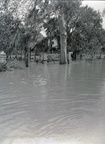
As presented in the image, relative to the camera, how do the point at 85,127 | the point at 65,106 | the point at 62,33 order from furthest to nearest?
the point at 62,33, the point at 65,106, the point at 85,127

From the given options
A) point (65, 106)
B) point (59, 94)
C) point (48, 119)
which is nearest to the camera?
point (48, 119)

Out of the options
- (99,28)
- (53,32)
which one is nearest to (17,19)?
(53,32)

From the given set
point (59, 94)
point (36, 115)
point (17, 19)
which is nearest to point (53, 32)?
point (17, 19)

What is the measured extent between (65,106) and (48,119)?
1035 mm

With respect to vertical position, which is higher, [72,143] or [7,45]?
[7,45]

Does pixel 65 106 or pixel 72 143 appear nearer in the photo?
pixel 72 143

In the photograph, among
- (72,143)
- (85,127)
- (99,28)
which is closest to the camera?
(72,143)

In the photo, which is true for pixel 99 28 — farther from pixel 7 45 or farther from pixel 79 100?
pixel 79 100

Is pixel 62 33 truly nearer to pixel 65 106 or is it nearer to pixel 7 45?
pixel 7 45

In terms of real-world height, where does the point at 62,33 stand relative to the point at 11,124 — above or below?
above

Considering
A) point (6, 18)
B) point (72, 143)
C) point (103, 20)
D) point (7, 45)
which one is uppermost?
point (103, 20)

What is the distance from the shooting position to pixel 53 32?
28.9m

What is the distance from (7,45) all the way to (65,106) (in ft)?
33.1

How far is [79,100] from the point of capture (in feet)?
18.8
